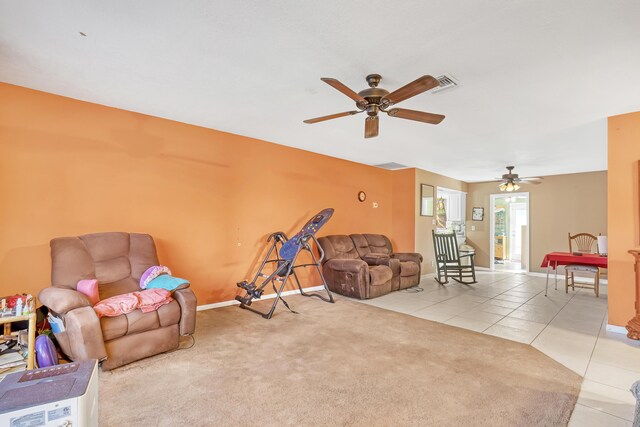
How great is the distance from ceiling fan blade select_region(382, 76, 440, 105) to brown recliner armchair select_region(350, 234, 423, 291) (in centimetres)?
342

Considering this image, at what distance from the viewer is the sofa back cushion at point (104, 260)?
2.69 m

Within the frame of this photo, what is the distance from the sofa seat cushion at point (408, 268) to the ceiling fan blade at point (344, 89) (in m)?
3.62

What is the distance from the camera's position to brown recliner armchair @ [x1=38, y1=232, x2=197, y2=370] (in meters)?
2.25

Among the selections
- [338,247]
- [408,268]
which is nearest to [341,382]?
[338,247]

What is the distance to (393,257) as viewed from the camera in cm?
598

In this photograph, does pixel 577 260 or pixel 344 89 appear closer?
pixel 344 89

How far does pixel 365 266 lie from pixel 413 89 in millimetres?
3109

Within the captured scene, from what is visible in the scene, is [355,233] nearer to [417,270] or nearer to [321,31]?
[417,270]

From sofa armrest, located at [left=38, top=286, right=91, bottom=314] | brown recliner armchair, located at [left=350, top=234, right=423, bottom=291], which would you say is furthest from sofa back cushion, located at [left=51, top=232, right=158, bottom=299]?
brown recliner armchair, located at [left=350, top=234, right=423, bottom=291]

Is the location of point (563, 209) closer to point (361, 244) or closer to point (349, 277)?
point (361, 244)

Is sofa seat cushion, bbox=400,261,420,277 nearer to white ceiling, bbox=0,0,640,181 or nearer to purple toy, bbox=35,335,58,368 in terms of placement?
white ceiling, bbox=0,0,640,181

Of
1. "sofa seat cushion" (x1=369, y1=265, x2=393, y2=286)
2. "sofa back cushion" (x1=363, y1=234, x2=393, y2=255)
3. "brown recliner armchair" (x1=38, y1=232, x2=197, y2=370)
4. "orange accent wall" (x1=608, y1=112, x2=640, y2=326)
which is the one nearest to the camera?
"brown recliner armchair" (x1=38, y1=232, x2=197, y2=370)

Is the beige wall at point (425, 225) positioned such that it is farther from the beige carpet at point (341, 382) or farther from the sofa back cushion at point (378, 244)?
the beige carpet at point (341, 382)

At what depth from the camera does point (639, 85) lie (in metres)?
2.74
